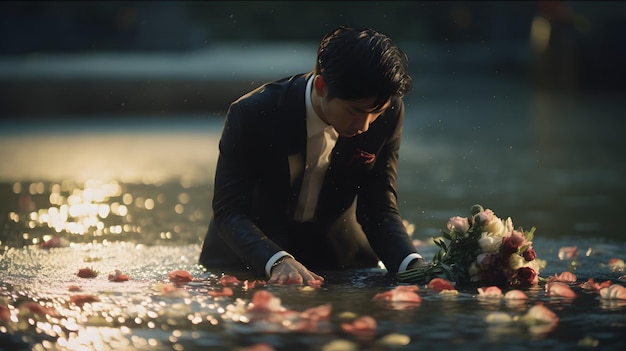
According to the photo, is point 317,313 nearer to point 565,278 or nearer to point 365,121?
point 365,121

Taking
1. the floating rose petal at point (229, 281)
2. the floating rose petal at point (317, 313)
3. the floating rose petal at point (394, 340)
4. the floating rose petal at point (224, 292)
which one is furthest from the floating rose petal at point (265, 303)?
the floating rose petal at point (229, 281)

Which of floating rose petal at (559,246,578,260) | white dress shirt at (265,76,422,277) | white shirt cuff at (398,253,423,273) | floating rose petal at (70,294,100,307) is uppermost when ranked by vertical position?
white dress shirt at (265,76,422,277)

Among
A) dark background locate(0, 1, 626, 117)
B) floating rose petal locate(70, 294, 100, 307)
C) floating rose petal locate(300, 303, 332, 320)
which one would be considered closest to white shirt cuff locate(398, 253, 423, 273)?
floating rose petal locate(300, 303, 332, 320)

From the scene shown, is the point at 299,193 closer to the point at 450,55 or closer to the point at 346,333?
the point at 346,333

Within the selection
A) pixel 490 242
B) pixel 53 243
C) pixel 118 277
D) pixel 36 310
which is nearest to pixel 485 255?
pixel 490 242

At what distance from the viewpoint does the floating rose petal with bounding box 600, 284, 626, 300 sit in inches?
202

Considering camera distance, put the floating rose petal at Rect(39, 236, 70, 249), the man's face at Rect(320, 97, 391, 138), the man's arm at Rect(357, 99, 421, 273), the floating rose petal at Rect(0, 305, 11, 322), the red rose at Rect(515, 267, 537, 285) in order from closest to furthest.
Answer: the floating rose petal at Rect(0, 305, 11, 322) → the man's face at Rect(320, 97, 391, 138) → the red rose at Rect(515, 267, 537, 285) → the man's arm at Rect(357, 99, 421, 273) → the floating rose petal at Rect(39, 236, 70, 249)

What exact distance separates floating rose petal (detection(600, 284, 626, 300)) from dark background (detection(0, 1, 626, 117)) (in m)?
11.2

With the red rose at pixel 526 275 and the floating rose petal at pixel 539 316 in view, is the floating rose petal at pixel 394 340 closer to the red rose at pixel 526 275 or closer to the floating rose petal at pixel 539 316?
the floating rose petal at pixel 539 316

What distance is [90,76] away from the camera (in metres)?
21.3

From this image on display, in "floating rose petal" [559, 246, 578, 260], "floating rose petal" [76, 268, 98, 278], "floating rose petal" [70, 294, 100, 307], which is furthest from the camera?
"floating rose petal" [559, 246, 578, 260]

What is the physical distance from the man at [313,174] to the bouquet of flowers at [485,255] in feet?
0.73

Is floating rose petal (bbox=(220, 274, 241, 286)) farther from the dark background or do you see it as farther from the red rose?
the dark background

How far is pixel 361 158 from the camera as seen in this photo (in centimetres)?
556
